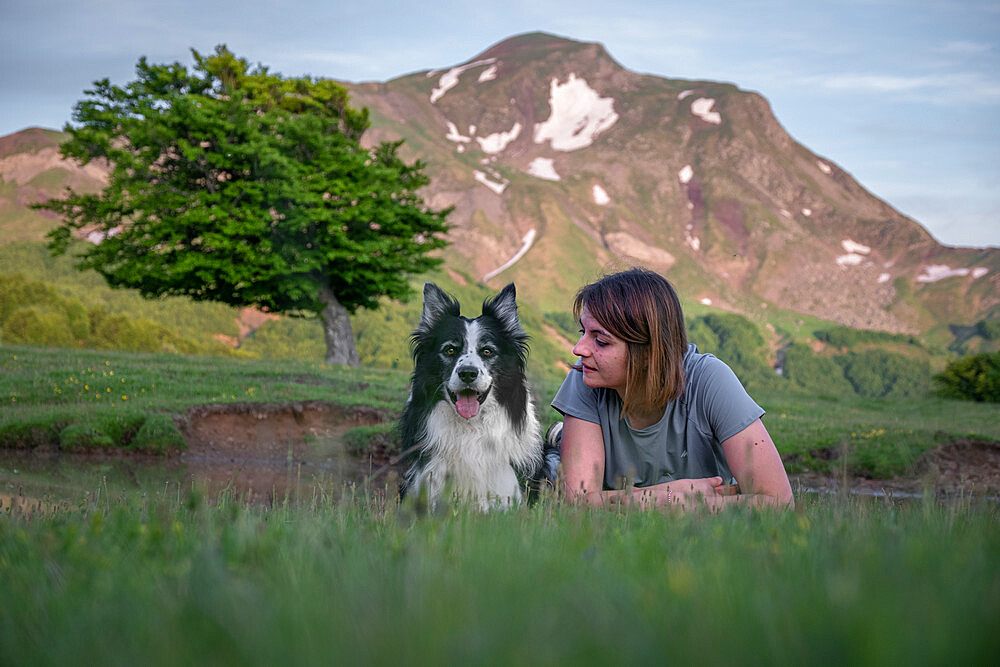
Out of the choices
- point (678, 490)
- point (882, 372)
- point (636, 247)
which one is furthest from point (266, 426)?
point (636, 247)

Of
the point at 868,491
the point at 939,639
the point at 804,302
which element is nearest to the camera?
the point at 939,639

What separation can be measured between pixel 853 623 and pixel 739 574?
2.36ft

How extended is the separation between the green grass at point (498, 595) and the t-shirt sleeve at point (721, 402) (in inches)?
64.6

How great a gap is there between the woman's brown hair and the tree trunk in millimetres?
25008

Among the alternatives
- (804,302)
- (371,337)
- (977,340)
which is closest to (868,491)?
(371,337)

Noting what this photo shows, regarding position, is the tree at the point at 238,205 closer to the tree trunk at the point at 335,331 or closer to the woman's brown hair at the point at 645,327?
the tree trunk at the point at 335,331

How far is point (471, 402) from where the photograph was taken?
241 inches

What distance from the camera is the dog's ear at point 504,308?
6258 millimetres

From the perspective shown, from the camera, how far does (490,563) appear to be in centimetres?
242

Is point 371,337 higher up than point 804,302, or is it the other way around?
point 804,302

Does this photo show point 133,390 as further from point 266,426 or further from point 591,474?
point 591,474

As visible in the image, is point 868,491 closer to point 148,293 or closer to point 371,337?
point 148,293

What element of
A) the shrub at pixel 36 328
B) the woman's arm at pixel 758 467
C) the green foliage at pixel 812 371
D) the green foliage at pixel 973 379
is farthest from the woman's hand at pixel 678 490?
the green foliage at pixel 812 371

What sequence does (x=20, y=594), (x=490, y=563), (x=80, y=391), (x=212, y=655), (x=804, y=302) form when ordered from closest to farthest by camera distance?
(x=212, y=655)
(x=20, y=594)
(x=490, y=563)
(x=80, y=391)
(x=804, y=302)
